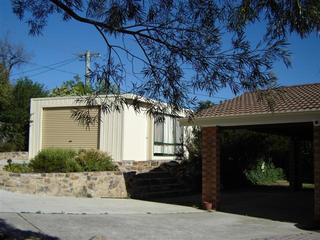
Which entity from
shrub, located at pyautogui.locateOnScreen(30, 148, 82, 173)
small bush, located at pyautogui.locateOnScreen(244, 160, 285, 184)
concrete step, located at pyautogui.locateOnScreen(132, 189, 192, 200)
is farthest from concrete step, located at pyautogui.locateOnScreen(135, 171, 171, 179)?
small bush, located at pyautogui.locateOnScreen(244, 160, 285, 184)

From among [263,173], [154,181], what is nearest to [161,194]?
[154,181]

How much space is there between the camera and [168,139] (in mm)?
26688

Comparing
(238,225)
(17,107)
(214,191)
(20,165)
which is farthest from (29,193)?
(17,107)

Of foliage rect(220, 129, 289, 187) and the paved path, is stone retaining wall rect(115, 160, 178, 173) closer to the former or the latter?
the paved path

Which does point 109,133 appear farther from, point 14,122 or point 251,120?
point 14,122

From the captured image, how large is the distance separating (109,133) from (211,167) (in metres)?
7.12

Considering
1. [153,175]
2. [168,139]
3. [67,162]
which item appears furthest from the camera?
[168,139]

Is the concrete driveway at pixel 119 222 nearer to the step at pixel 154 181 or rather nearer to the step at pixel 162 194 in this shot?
the step at pixel 162 194

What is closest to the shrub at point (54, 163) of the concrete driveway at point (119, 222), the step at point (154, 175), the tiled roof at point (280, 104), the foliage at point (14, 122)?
the concrete driveway at point (119, 222)

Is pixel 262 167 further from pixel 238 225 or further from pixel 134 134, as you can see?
pixel 238 225

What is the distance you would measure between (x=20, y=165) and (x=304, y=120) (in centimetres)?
1055

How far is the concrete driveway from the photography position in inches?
447

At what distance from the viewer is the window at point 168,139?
25.8m

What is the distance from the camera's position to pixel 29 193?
1772 centimetres
